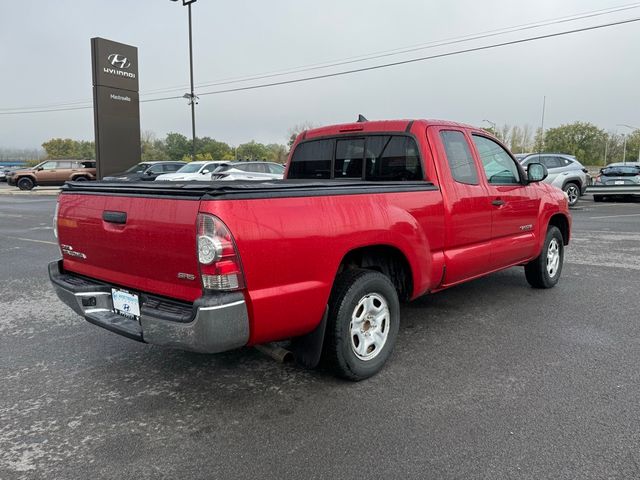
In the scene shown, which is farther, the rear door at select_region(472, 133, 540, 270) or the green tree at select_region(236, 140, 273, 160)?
the green tree at select_region(236, 140, 273, 160)

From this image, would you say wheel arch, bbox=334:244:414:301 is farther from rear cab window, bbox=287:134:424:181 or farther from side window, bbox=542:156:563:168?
side window, bbox=542:156:563:168

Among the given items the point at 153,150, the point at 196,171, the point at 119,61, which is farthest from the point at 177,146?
the point at 196,171

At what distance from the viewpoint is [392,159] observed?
4500mm

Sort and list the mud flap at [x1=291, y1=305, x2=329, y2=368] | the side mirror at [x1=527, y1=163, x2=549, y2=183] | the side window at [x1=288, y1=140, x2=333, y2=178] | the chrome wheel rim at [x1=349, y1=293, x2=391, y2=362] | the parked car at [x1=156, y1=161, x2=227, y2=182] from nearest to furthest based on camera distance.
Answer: the mud flap at [x1=291, y1=305, x2=329, y2=368]
the chrome wheel rim at [x1=349, y1=293, x2=391, y2=362]
the side window at [x1=288, y1=140, x2=333, y2=178]
the side mirror at [x1=527, y1=163, x2=549, y2=183]
the parked car at [x1=156, y1=161, x2=227, y2=182]

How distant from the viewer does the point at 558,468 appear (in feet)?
8.29

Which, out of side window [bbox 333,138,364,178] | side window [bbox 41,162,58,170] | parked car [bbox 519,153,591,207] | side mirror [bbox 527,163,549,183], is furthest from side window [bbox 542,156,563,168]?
side window [bbox 41,162,58,170]

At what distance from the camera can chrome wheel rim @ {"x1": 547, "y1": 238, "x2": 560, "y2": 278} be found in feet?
20.1

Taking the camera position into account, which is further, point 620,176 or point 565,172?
point 620,176

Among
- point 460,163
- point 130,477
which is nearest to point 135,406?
point 130,477

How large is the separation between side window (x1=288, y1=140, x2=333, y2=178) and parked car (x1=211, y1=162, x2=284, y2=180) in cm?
1299

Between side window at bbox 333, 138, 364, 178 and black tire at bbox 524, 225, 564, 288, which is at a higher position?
side window at bbox 333, 138, 364, 178

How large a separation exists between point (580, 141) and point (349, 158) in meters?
76.4

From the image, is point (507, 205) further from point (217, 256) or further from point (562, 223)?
point (217, 256)

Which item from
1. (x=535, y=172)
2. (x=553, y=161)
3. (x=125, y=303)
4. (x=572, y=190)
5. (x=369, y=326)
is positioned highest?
(x=553, y=161)
